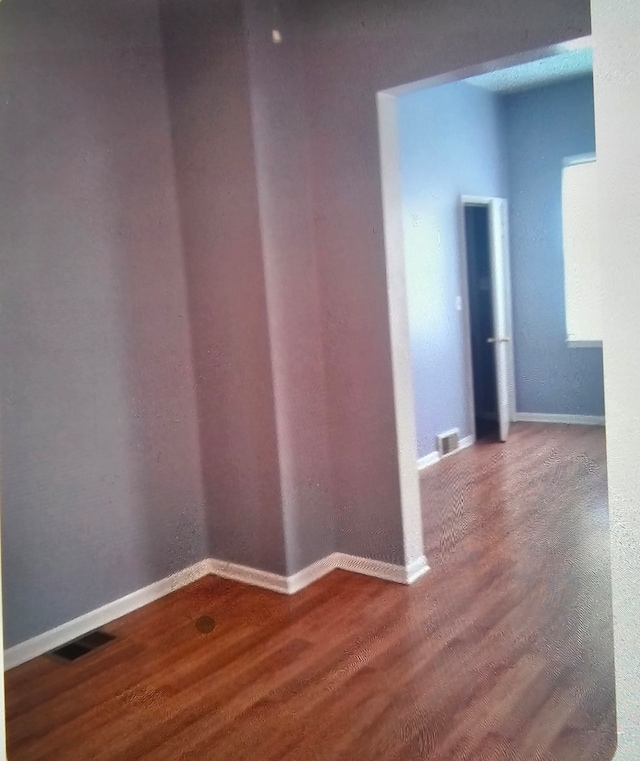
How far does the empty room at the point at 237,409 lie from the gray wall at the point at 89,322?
0.01 metres

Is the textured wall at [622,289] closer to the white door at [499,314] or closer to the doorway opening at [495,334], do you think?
the doorway opening at [495,334]

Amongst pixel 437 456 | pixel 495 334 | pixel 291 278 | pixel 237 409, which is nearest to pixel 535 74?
pixel 495 334

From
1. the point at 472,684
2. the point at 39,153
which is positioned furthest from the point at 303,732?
the point at 39,153

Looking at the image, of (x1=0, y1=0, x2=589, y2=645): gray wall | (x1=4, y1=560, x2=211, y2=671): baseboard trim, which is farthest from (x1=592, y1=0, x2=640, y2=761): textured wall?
(x1=4, y1=560, x2=211, y2=671): baseboard trim

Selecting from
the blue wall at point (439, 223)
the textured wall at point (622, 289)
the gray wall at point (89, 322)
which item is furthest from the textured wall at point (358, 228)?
the blue wall at point (439, 223)

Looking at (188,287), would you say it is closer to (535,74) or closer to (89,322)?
(89,322)

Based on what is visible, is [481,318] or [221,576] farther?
[481,318]

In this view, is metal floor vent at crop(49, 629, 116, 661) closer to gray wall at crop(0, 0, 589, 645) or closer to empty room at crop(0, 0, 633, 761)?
empty room at crop(0, 0, 633, 761)

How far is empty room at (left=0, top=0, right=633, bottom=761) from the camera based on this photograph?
8.23 feet

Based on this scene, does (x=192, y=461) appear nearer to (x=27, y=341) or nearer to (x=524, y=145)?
(x=27, y=341)

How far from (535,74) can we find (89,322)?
13.4 ft

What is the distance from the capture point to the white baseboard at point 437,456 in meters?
5.09

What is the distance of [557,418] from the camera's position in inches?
235

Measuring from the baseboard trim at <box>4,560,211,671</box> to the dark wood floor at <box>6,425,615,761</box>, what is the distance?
5cm
